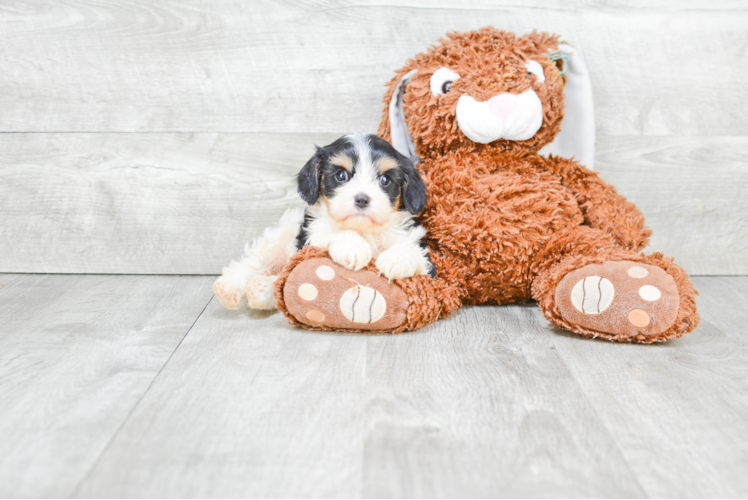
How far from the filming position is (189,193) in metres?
1.90

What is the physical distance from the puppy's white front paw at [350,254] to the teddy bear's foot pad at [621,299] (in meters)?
0.44

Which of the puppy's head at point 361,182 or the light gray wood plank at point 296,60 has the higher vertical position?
the light gray wood plank at point 296,60

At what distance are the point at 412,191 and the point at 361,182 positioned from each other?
129mm

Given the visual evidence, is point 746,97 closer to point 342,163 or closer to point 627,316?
point 627,316

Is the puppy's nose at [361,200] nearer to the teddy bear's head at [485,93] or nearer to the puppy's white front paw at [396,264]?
the puppy's white front paw at [396,264]

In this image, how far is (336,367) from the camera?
1.20 m

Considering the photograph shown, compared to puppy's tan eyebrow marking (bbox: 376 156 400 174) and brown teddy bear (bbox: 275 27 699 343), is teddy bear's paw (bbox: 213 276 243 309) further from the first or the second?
puppy's tan eyebrow marking (bbox: 376 156 400 174)

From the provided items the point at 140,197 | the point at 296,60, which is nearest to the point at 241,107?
the point at 296,60

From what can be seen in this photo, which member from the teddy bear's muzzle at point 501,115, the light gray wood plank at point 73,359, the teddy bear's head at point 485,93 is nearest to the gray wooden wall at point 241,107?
the light gray wood plank at point 73,359

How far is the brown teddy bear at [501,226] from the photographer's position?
1.31 meters

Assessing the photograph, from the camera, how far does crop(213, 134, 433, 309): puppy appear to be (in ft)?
4.42

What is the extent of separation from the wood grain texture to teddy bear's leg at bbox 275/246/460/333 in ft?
1.96

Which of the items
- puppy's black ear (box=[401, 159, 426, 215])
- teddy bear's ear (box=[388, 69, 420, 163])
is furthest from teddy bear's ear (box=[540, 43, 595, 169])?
puppy's black ear (box=[401, 159, 426, 215])

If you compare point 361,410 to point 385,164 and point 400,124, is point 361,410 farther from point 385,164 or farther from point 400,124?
point 400,124
